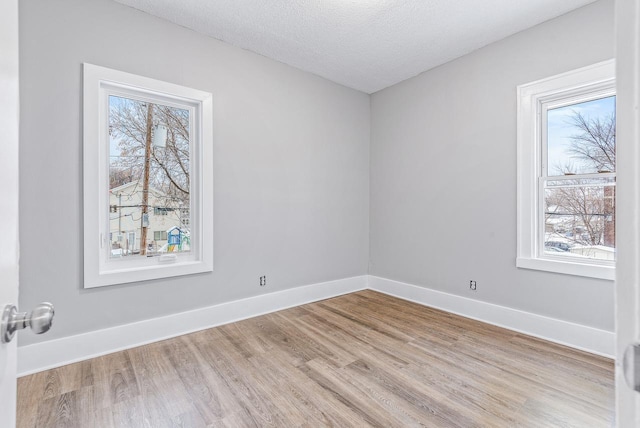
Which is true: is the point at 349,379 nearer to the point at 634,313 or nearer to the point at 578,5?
the point at 634,313

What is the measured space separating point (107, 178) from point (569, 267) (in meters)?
3.89

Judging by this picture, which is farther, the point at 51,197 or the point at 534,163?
the point at 534,163

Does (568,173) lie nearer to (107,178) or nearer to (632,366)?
(632,366)

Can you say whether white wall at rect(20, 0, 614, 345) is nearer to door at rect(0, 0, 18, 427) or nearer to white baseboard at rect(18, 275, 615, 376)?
white baseboard at rect(18, 275, 615, 376)

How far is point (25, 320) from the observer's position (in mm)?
610

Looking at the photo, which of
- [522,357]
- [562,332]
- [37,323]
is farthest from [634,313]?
[562,332]

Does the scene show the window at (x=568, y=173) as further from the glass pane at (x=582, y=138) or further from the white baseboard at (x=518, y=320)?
the white baseboard at (x=518, y=320)

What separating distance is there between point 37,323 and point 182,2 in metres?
2.71

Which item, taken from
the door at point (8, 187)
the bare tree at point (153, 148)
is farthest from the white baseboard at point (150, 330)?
the door at point (8, 187)

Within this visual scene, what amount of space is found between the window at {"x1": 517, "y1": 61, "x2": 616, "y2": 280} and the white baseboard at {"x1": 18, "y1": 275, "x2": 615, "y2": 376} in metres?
0.50

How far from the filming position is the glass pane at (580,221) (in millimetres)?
2471

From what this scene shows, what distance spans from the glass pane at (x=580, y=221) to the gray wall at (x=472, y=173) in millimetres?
257

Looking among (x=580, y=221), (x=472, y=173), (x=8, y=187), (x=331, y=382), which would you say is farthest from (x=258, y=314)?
(x=580, y=221)

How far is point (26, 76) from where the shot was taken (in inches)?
82.7
